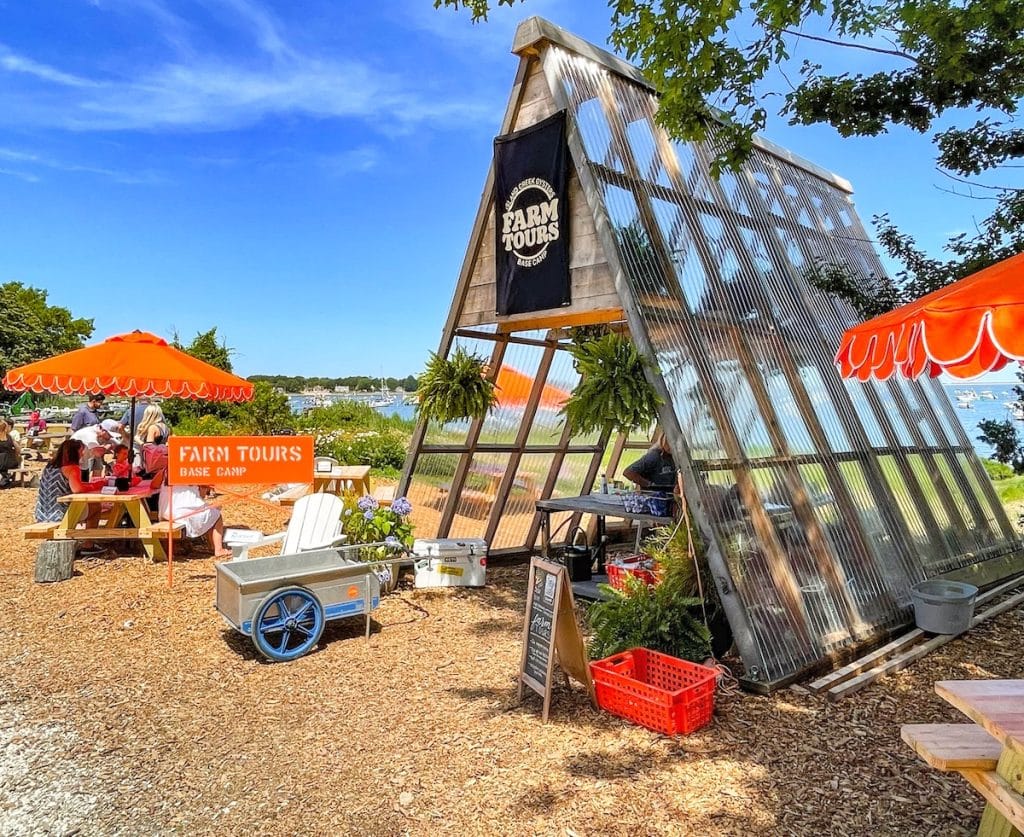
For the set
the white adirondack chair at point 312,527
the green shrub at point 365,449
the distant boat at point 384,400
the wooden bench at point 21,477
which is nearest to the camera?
the white adirondack chair at point 312,527

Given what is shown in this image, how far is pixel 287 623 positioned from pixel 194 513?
3602 millimetres

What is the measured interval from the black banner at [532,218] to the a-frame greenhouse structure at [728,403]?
87 millimetres

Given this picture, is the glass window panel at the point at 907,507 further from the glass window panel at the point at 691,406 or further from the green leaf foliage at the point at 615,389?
the green leaf foliage at the point at 615,389

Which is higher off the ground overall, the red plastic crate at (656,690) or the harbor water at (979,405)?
the harbor water at (979,405)

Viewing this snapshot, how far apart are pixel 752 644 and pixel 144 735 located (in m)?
4.03

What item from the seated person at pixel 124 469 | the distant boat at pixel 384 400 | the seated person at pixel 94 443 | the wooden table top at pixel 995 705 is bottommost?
the wooden table top at pixel 995 705

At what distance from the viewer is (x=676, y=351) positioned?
5457mm

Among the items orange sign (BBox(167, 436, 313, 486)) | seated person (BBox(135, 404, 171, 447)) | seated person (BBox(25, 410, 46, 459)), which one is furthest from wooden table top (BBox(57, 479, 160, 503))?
seated person (BBox(25, 410, 46, 459))

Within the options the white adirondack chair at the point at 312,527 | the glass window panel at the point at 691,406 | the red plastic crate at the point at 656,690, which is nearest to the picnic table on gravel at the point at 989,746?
the red plastic crate at the point at 656,690

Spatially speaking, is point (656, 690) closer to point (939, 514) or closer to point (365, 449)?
point (939, 514)

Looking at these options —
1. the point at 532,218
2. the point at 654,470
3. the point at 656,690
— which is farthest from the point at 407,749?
the point at 532,218

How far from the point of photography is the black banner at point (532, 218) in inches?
239

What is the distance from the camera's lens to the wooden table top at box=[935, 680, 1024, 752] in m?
2.37

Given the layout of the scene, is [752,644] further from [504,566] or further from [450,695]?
[504,566]
